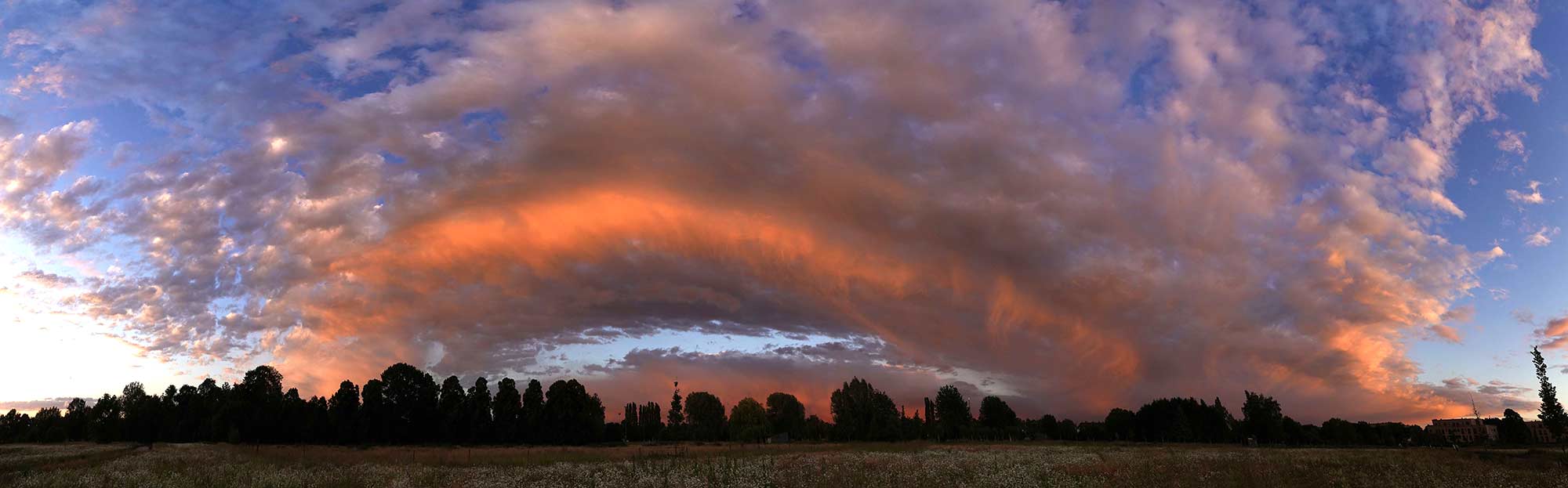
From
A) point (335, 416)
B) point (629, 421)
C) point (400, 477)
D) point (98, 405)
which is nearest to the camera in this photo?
point (400, 477)

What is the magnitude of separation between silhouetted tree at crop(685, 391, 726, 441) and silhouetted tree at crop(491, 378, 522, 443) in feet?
201

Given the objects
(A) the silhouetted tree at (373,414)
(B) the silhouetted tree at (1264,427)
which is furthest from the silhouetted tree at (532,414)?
(B) the silhouetted tree at (1264,427)

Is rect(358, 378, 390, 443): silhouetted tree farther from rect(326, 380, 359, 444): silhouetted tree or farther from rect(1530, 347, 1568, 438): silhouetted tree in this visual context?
rect(1530, 347, 1568, 438): silhouetted tree

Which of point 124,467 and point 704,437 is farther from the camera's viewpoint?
point 704,437

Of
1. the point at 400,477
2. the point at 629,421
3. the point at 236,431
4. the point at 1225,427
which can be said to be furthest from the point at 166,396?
the point at 1225,427

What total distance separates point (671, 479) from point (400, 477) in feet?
47.7

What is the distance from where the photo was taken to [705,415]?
193000 millimetres

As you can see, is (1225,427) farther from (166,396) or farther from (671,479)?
(166,396)

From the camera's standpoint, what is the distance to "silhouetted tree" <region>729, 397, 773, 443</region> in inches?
6216

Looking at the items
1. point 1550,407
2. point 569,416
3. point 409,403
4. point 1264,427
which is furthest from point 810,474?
point 1264,427

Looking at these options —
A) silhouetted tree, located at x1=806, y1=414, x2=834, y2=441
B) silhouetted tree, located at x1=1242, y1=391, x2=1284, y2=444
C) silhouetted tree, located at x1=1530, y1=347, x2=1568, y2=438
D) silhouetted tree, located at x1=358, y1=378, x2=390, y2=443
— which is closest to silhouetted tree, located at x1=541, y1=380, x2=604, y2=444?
silhouetted tree, located at x1=358, y1=378, x2=390, y2=443

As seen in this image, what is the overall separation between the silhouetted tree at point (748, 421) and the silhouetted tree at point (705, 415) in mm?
8248

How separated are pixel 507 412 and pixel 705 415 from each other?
7304 cm

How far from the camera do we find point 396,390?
123 meters
